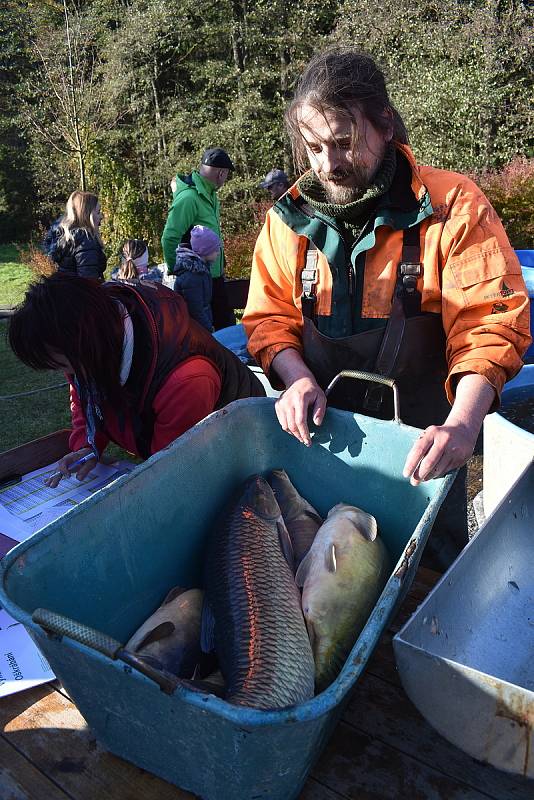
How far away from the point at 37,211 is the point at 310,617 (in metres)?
18.0

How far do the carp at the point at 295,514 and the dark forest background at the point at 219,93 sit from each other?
8.30 m

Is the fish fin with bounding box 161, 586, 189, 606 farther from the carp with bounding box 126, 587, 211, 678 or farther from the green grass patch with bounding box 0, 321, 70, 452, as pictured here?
the green grass patch with bounding box 0, 321, 70, 452

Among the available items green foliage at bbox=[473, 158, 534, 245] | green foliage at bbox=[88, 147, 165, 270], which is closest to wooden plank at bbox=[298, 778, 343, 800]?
green foliage at bbox=[473, 158, 534, 245]

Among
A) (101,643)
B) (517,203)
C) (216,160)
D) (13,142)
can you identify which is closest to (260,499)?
(101,643)

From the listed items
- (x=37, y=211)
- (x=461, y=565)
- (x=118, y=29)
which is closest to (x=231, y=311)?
(x=461, y=565)

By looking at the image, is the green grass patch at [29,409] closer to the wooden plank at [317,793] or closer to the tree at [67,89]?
the wooden plank at [317,793]

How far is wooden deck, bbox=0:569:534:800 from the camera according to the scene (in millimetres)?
1102

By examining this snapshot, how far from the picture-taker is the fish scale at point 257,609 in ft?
3.62

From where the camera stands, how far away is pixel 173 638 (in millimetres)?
1300

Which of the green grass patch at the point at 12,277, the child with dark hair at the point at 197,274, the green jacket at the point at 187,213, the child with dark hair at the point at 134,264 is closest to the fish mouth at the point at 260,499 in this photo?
the child with dark hair at the point at 197,274

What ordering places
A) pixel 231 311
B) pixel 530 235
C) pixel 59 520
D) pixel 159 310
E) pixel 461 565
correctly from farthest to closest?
pixel 530 235 < pixel 231 311 < pixel 159 310 < pixel 461 565 < pixel 59 520

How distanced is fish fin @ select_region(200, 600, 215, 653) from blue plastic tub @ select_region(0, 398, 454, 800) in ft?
0.56

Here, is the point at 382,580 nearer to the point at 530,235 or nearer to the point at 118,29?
the point at 530,235

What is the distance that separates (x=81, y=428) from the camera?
91.5 inches
